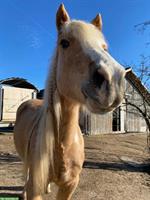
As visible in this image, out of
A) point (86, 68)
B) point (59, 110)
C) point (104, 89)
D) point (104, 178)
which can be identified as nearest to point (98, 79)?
point (104, 89)

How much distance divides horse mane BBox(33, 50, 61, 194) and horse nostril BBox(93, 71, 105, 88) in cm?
79

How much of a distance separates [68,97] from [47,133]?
0.39 metres

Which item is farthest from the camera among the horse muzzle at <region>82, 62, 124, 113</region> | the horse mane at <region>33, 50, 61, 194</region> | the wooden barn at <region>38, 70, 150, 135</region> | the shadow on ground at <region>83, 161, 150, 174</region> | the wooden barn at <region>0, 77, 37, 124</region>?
the wooden barn at <region>0, 77, 37, 124</region>

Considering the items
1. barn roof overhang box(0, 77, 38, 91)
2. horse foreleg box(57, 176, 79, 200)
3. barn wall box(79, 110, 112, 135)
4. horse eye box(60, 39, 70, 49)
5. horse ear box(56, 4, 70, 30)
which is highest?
barn roof overhang box(0, 77, 38, 91)

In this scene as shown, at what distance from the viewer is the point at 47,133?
2.54m

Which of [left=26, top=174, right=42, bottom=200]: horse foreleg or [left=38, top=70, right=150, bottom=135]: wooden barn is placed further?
[left=38, top=70, right=150, bottom=135]: wooden barn

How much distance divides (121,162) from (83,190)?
2856mm

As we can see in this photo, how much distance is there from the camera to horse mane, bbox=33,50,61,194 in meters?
2.55

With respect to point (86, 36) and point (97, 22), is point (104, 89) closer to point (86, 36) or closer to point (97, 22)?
point (86, 36)

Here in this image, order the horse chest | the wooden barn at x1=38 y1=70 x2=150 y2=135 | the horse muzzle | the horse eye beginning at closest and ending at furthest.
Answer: the horse muzzle → the horse eye → the horse chest → the wooden barn at x1=38 y1=70 x2=150 y2=135

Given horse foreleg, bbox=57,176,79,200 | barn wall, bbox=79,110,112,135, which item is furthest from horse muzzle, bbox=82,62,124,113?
barn wall, bbox=79,110,112,135

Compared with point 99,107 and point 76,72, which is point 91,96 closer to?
point 99,107

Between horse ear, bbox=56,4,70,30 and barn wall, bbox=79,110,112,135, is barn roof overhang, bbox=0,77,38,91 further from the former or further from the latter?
horse ear, bbox=56,4,70,30

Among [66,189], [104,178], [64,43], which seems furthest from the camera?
[104,178]
